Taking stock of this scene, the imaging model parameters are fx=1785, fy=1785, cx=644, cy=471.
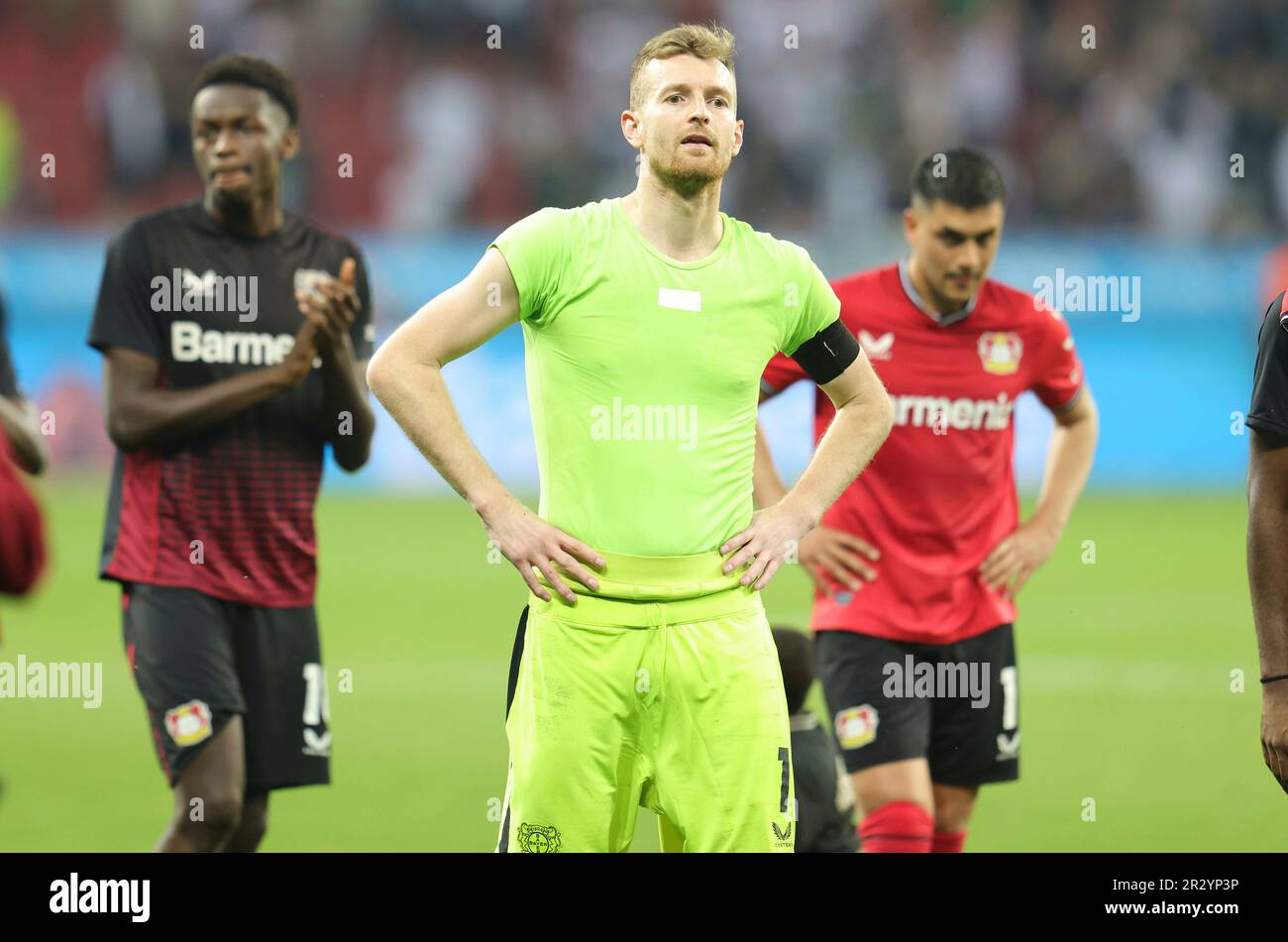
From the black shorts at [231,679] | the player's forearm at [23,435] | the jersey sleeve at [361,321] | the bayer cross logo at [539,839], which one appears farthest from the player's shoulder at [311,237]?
the bayer cross logo at [539,839]

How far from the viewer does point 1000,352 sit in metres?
6.36

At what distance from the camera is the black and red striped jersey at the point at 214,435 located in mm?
5863

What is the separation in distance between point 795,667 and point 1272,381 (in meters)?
2.42

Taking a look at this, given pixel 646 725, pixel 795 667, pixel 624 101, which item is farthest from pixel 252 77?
pixel 624 101

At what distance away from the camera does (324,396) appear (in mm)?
6016

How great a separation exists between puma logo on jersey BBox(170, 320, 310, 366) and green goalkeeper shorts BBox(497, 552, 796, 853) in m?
2.03

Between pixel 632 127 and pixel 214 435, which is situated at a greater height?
pixel 632 127

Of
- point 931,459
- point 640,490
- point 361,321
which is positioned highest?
point 361,321

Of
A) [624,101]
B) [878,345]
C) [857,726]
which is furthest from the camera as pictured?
[624,101]

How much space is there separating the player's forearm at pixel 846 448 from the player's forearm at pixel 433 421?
2.83 ft

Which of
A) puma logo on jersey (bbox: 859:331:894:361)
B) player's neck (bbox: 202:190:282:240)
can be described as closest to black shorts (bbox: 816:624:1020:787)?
puma logo on jersey (bbox: 859:331:894:361)

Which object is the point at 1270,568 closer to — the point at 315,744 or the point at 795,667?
the point at 795,667

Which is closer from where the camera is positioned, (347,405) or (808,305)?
(808,305)

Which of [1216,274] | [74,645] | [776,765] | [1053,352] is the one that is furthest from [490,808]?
[1216,274]
